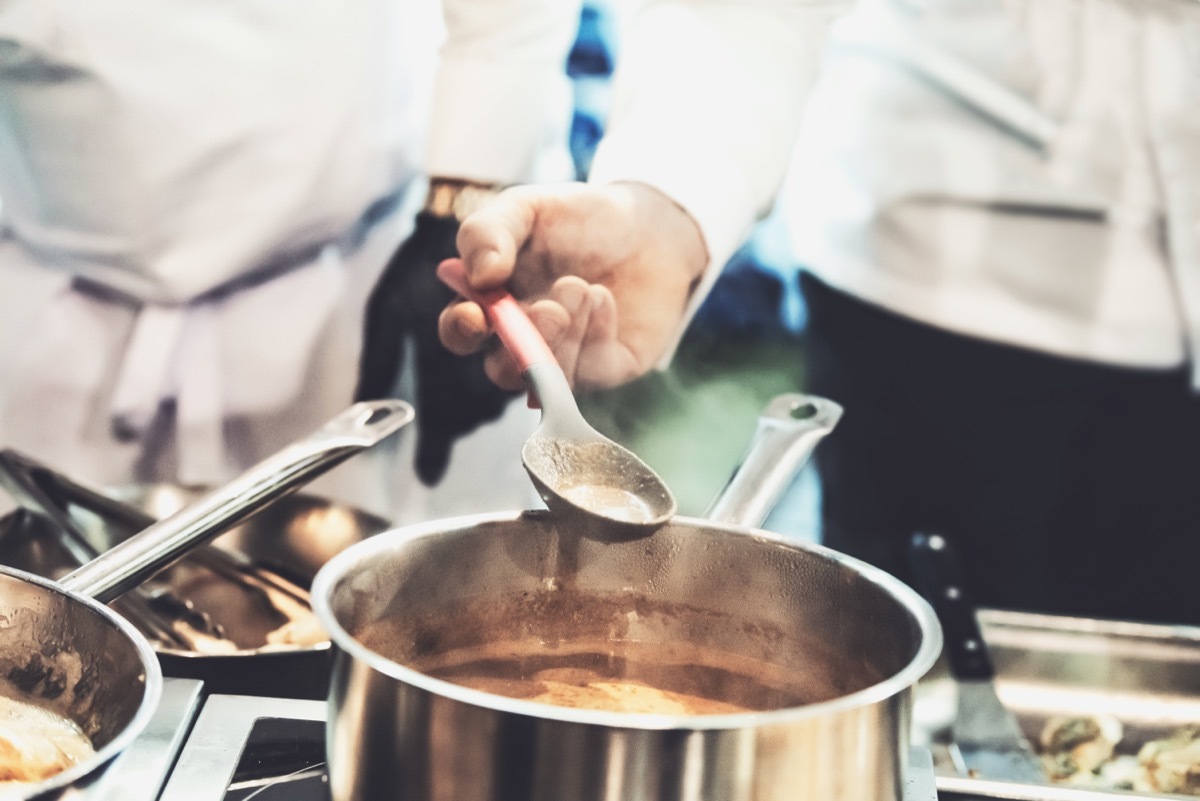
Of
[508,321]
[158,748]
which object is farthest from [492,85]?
[158,748]

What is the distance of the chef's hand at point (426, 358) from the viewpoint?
1.28 m

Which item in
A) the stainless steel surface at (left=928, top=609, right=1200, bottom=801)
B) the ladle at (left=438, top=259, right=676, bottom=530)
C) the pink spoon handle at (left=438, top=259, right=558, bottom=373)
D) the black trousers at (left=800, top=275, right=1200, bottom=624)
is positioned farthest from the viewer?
the black trousers at (left=800, top=275, right=1200, bottom=624)

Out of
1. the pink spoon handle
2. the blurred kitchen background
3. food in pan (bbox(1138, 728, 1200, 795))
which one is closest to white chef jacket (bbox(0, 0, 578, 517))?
the blurred kitchen background

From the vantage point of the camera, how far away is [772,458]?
676 mm

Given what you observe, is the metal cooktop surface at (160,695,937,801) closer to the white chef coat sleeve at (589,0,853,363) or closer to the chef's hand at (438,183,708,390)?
the chef's hand at (438,183,708,390)

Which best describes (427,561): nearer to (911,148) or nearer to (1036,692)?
(1036,692)

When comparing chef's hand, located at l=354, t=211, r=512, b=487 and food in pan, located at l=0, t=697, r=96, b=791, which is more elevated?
food in pan, located at l=0, t=697, r=96, b=791

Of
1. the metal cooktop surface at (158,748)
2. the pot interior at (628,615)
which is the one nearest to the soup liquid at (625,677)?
the pot interior at (628,615)

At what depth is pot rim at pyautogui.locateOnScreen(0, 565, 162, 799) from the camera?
355 mm

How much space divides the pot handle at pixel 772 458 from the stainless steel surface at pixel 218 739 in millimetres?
246

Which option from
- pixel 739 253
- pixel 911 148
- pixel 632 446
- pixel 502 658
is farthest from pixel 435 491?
pixel 502 658

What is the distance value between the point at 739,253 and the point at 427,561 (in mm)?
1099

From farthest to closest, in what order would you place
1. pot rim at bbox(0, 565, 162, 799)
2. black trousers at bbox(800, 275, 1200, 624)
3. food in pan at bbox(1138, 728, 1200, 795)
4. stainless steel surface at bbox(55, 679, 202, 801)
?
black trousers at bbox(800, 275, 1200, 624) → food in pan at bbox(1138, 728, 1200, 795) → stainless steel surface at bbox(55, 679, 202, 801) → pot rim at bbox(0, 565, 162, 799)

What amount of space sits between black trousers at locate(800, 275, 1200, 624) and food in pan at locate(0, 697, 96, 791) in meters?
0.95
